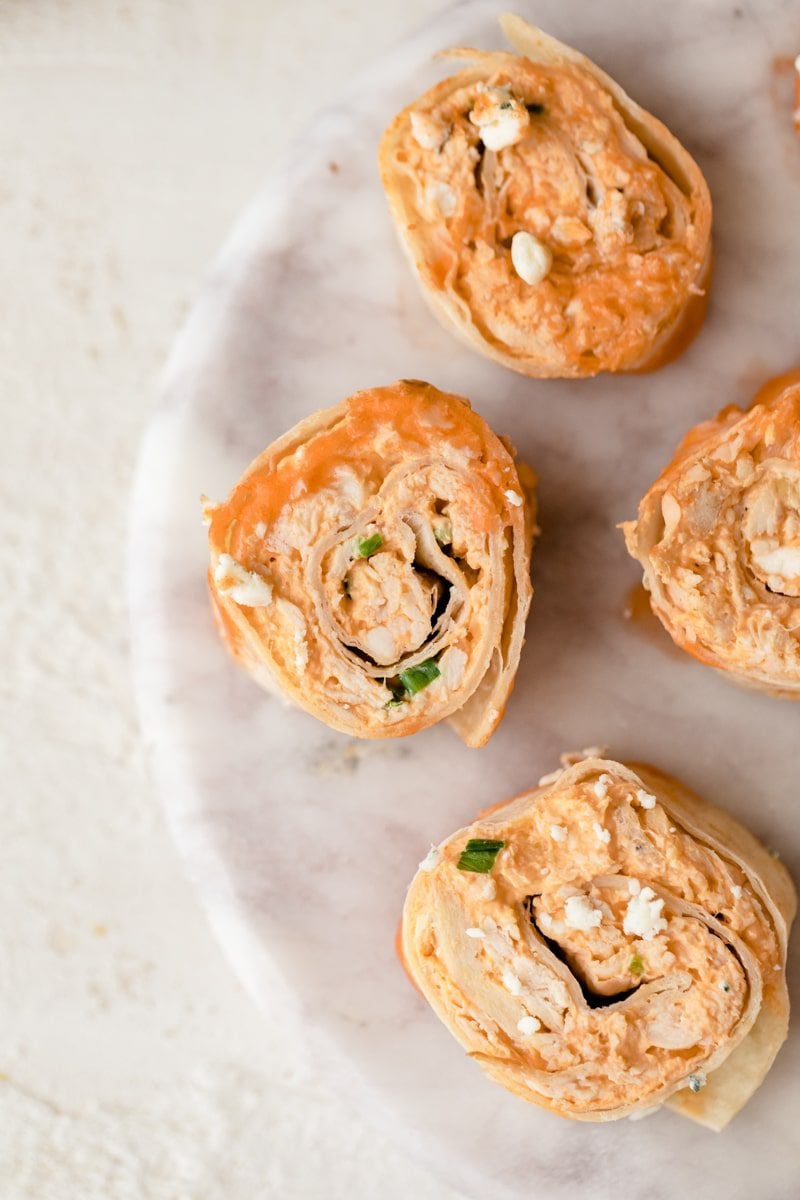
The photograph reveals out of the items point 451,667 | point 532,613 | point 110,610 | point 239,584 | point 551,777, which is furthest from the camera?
point 110,610

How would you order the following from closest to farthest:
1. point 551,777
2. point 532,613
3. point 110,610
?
point 551,777, point 532,613, point 110,610

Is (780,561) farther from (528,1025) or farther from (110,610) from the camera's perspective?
(110,610)

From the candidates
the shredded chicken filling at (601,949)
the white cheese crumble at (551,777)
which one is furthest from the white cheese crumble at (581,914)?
the white cheese crumble at (551,777)

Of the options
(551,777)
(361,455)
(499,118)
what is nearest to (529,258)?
(499,118)

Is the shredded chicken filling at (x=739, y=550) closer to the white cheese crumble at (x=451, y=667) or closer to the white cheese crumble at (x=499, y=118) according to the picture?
the white cheese crumble at (x=451, y=667)

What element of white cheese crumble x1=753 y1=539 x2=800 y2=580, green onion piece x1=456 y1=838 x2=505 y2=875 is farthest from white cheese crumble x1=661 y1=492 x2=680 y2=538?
green onion piece x1=456 y1=838 x2=505 y2=875

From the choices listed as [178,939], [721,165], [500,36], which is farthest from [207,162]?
[178,939]
